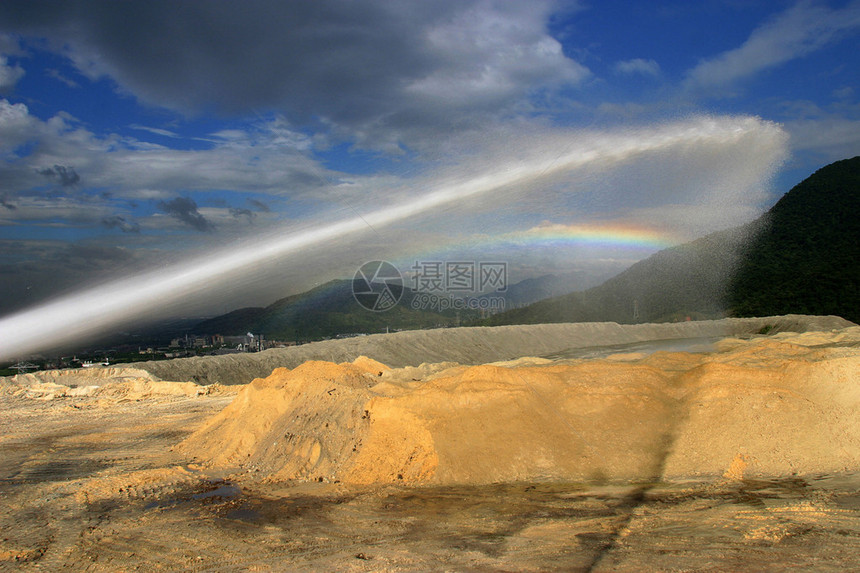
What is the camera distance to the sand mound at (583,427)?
8945mm

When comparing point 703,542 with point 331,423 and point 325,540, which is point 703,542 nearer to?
point 325,540

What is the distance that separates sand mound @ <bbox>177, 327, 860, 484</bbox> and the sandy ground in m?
0.03

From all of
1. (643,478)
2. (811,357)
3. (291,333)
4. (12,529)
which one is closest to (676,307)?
(291,333)

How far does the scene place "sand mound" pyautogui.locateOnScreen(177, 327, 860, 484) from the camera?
29.3ft

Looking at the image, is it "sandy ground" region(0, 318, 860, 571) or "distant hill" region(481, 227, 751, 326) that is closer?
"sandy ground" region(0, 318, 860, 571)

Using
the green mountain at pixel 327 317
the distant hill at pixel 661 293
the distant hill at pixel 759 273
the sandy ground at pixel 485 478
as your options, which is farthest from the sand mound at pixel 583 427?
the distant hill at pixel 661 293

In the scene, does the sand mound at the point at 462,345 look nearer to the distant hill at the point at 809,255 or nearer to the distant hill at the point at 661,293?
the distant hill at the point at 809,255

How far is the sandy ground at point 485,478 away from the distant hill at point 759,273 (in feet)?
184

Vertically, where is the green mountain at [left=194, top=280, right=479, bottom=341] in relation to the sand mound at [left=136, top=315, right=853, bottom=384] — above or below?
above

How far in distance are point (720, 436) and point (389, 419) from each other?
18.6 feet

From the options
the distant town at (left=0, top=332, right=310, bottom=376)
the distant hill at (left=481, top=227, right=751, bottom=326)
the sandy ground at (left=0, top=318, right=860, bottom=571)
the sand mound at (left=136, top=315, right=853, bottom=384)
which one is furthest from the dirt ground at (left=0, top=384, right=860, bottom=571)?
the distant hill at (left=481, top=227, right=751, bottom=326)

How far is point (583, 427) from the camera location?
384 inches

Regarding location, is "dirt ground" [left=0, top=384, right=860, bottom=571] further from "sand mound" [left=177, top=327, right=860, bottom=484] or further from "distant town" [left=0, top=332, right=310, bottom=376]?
"distant town" [left=0, top=332, right=310, bottom=376]

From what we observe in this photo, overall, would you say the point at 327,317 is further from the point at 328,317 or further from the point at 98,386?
the point at 98,386
